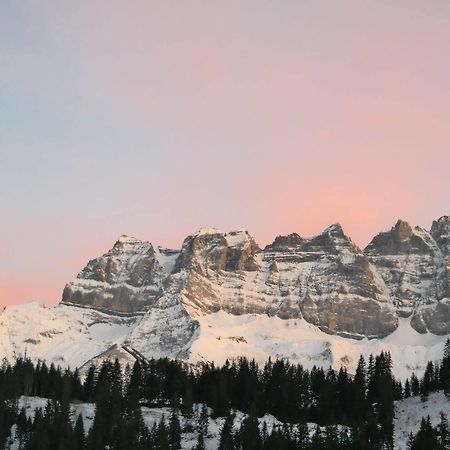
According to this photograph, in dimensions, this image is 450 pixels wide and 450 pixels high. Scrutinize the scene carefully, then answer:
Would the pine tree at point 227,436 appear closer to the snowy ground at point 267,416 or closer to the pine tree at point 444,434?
the snowy ground at point 267,416

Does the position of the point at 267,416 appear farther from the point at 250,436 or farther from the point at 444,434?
the point at 444,434

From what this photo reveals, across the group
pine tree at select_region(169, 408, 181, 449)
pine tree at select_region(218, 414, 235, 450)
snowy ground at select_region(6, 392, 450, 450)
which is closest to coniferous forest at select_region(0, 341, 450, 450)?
pine tree at select_region(169, 408, 181, 449)

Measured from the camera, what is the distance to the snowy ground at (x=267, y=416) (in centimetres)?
17375

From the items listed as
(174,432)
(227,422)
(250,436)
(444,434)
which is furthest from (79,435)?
(444,434)

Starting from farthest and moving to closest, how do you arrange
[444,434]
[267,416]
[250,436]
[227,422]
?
[267,416] < [227,422] < [444,434] < [250,436]

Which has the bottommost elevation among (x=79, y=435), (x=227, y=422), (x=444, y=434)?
(x=79, y=435)

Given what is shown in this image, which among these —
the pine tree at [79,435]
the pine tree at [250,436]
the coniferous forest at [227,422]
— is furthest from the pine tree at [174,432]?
the pine tree at [79,435]

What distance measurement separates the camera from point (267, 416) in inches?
7549

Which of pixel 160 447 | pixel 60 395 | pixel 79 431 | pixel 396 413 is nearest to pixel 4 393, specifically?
Answer: pixel 60 395

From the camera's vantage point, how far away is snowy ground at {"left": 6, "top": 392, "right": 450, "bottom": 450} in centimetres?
17375

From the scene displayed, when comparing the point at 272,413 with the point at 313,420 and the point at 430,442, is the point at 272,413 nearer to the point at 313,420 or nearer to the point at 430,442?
the point at 313,420

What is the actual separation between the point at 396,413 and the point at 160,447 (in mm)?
59248

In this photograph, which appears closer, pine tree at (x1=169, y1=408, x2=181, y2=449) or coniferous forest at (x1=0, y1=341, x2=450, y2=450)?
coniferous forest at (x1=0, y1=341, x2=450, y2=450)

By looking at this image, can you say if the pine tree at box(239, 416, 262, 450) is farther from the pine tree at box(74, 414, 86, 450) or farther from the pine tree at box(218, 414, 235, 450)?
the pine tree at box(74, 414, 86, 450)
